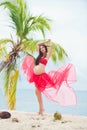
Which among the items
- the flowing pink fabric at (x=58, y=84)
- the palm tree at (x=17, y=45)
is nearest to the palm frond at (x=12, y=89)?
the palm tree at (x=17, y=45)

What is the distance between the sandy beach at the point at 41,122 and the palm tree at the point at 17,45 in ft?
6.50

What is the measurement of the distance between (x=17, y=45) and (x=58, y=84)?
1959 millimetres

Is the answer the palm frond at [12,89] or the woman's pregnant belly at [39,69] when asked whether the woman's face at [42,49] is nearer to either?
the woman's pregnant belly at [39,69]

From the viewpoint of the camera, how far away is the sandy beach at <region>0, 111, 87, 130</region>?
16.4 ft

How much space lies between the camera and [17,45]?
7.90m

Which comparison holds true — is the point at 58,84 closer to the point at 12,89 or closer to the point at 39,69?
the point at 39,69

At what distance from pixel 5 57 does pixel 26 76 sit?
1.57 meters

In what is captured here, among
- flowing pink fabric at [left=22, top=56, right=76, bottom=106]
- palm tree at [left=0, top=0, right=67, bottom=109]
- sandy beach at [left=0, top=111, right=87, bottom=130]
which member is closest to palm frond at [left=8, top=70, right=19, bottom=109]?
palm tree at [left=0, top=0, right=67, bottom=109]

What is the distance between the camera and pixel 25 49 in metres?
7.95

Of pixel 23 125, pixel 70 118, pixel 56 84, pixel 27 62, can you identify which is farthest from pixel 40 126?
pixel 27 62

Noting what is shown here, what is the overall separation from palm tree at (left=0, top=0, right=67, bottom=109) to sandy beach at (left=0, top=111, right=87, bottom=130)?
6.50 feet

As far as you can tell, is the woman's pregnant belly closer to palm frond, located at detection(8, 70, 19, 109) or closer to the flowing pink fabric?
the flowing pink fabric

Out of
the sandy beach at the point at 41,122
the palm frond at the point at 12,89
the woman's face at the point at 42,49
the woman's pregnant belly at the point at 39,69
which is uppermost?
the woman's face at the point at 42,49

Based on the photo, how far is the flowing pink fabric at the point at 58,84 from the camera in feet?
20.1
